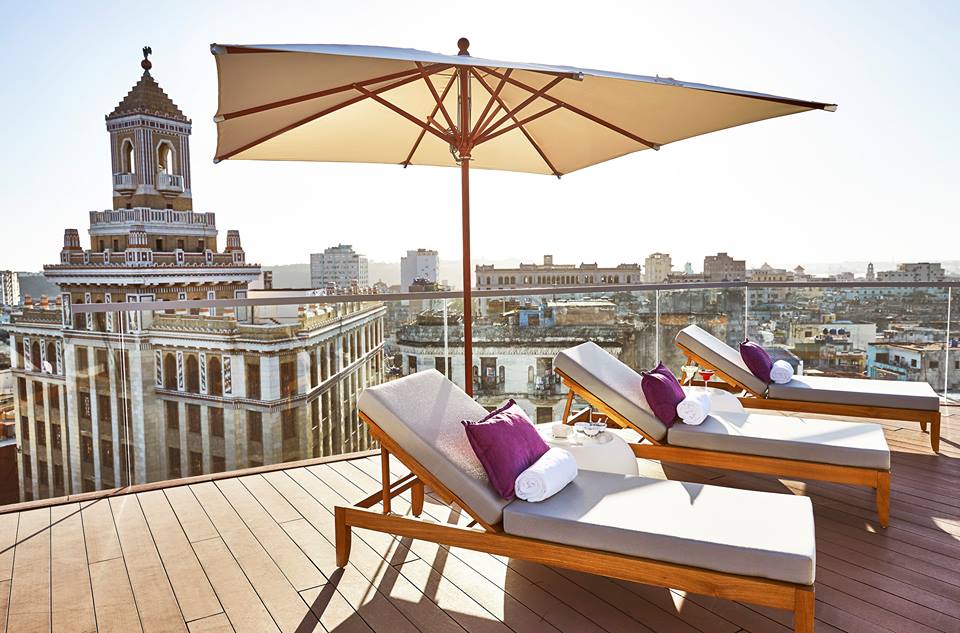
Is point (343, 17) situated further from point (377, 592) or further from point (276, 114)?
point (377, 592)

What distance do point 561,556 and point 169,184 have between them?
6616 centimetres

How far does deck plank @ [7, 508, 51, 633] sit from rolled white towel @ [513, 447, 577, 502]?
180 cm

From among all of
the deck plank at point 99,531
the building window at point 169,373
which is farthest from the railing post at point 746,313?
the deck plank at point 99,531

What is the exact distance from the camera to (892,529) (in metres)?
3.08

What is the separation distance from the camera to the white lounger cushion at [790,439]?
313 centimetres

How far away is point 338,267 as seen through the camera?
53.5 m

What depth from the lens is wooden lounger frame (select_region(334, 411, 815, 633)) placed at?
2.02 meters

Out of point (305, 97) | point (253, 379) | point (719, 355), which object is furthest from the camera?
A: point (719, 355)

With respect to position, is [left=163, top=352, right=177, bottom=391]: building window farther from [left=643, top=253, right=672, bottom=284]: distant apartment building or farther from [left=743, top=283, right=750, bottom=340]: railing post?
[left=743, top=283, right=750, bottom=340]: railing post

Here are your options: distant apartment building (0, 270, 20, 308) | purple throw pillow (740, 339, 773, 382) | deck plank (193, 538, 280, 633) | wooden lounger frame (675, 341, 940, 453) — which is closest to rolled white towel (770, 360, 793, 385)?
purple throw pillow (740, 339, 773, 382)

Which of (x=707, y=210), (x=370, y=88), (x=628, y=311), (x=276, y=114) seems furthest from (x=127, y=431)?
(x=707, y=210)

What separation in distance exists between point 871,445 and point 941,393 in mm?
3227

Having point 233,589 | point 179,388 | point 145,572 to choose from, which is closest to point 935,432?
point 233,589

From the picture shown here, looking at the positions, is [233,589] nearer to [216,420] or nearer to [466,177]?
[216,420]
